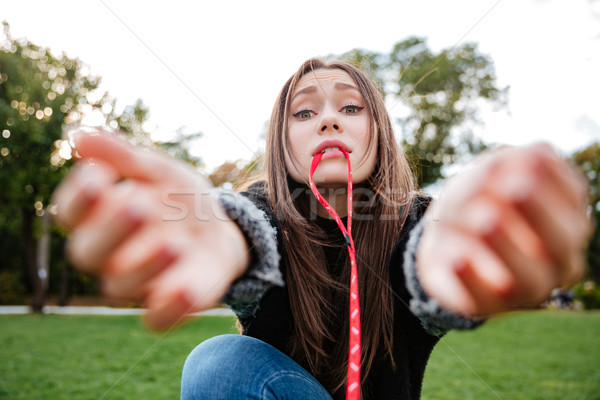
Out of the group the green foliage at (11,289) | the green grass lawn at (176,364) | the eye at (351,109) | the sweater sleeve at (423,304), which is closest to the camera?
the sweater sleeve at (423,304)

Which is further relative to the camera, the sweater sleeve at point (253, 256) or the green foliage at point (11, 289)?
the green foliage at point (11, 289)

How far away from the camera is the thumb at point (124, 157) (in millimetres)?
505

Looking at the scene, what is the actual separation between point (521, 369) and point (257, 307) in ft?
14.8

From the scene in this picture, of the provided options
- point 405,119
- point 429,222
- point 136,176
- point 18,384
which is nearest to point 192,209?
point 136,176

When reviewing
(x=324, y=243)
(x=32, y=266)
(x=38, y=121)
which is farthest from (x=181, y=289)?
(x=32, y=266)

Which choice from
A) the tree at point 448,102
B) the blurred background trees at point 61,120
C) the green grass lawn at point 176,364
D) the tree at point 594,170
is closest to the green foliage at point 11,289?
the blurred background trees at point 61,120

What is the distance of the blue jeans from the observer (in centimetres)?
111

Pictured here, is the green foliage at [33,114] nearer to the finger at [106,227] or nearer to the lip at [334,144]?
the lip at [334,144]

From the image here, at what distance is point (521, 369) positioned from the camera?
4.41 meters

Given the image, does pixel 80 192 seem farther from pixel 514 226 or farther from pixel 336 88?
pixel 336 88

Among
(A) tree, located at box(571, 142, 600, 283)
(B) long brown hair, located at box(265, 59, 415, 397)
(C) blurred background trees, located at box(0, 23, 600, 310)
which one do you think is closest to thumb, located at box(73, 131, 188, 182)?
(B) long brown hair, located at box(265, 59, 415, 397)

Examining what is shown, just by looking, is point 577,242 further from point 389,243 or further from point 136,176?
point 389,243

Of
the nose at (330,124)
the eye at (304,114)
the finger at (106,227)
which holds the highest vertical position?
the eye at (304,114)

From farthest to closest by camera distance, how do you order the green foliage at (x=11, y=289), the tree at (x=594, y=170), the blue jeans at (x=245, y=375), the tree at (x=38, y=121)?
the tree at (x=594, y=170)
the green foliage at (x=11, y=289)
the tree at (x=38, y=121)
the blue jeans at (x=245, y=375)
